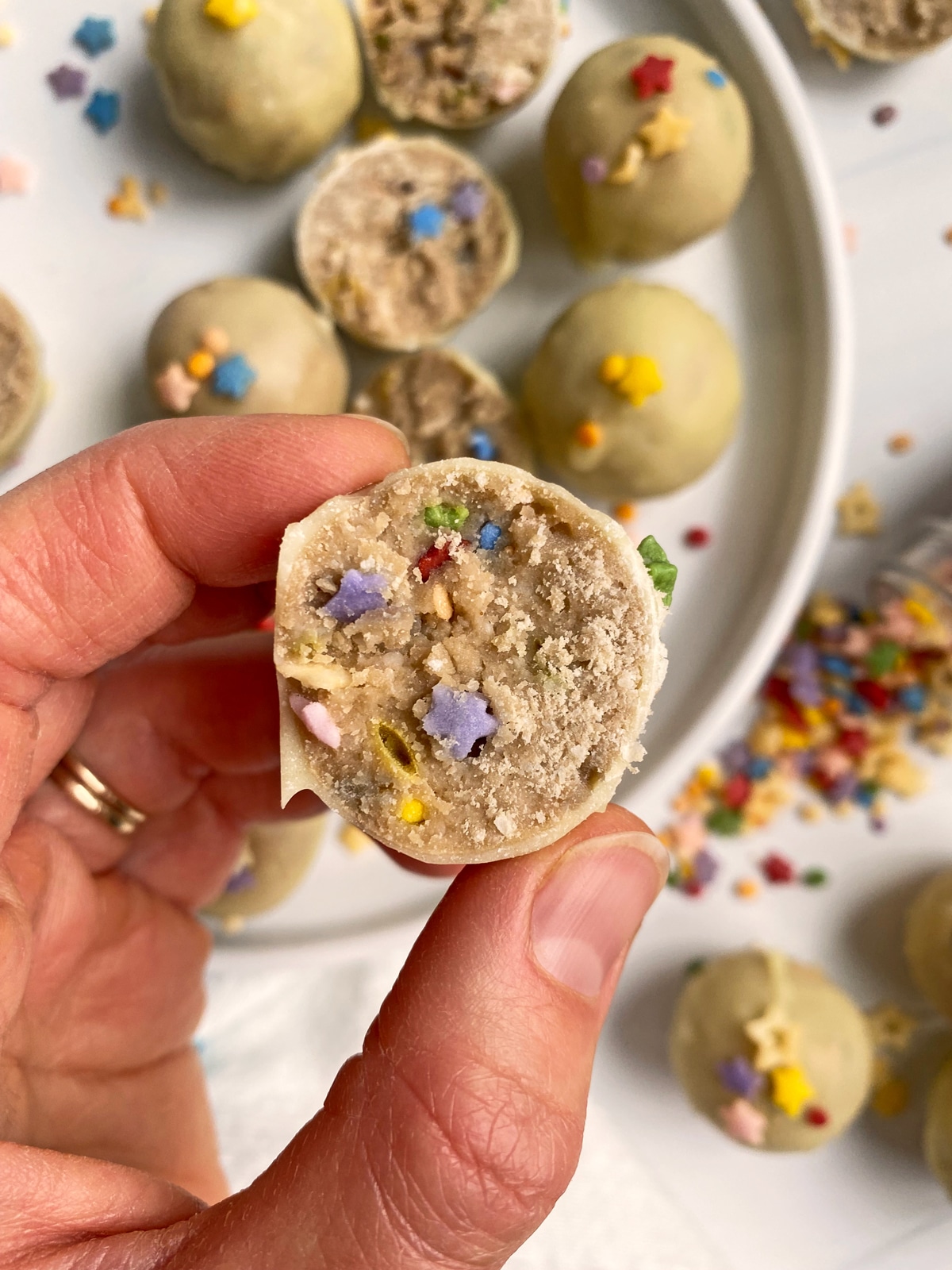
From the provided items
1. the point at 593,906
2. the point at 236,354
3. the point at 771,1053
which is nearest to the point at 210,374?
the point at 236,354

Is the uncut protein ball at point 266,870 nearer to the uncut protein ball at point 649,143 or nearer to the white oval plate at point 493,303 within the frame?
the white oval plate at point 493,303

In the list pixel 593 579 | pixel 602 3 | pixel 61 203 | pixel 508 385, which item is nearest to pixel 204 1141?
pixel 593 579

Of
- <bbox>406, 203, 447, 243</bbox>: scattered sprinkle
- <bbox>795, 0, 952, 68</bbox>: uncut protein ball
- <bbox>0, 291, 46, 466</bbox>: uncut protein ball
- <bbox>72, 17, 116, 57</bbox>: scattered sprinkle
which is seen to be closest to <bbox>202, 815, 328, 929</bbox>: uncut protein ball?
<bbox>0, 291, 46, 466</bbox>: uncut protein ball

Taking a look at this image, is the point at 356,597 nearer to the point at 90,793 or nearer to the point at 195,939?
the point at 90,793

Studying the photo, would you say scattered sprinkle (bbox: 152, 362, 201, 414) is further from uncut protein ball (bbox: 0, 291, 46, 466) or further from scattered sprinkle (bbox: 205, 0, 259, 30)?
scattered sprinkle (bbox: 205, 0, 259, 30)

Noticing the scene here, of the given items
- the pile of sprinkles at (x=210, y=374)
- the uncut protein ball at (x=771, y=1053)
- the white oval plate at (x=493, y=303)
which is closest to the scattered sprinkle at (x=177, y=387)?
the pile of sprinkles at (x=210, y=374)

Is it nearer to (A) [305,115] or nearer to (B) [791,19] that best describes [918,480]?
(B) [791,19]

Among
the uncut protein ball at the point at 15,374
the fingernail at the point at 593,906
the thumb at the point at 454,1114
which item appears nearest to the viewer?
the thumb at the point at 454,1114

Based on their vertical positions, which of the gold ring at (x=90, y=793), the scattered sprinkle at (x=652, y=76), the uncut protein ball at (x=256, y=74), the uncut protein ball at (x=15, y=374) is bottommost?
the gold ring at (x=90, y=793)
